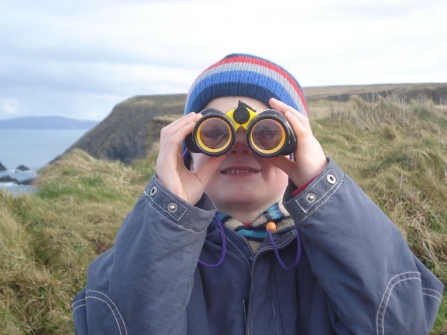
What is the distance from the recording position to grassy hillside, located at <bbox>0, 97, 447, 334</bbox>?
10.1ft

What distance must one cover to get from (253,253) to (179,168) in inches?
16.6

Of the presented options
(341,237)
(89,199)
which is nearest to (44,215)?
(89,199)

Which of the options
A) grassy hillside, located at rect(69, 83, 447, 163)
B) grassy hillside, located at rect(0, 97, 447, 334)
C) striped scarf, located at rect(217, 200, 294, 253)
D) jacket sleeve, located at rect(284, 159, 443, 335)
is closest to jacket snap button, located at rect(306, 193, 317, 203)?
jacket sleeve, located at rect(284, 159, 443, 335)

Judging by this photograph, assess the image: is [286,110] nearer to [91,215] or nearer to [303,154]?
[303,154]

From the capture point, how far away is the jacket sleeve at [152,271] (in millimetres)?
1497

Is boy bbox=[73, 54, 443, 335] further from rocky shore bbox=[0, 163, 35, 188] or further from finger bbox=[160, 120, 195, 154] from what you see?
rocky shore bbox=[0, 163, 35, 188]

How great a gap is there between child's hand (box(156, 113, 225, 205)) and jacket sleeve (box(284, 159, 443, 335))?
344 millimetres

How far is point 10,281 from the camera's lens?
10.3 ft

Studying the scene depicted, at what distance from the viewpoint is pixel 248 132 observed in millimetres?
1618

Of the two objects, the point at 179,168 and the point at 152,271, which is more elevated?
the point at 179,168

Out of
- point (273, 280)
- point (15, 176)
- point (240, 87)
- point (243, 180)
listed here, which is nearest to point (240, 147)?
point (243, 180)

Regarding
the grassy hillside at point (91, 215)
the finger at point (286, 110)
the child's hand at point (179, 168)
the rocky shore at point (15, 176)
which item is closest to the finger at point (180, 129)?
the child's hand at point (179, 168)

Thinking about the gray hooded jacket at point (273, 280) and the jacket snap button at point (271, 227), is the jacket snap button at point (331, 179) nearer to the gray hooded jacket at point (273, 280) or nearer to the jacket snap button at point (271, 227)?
the gray hooded jacket at point (273, 280)

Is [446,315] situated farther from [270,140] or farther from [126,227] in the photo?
[126,227]
